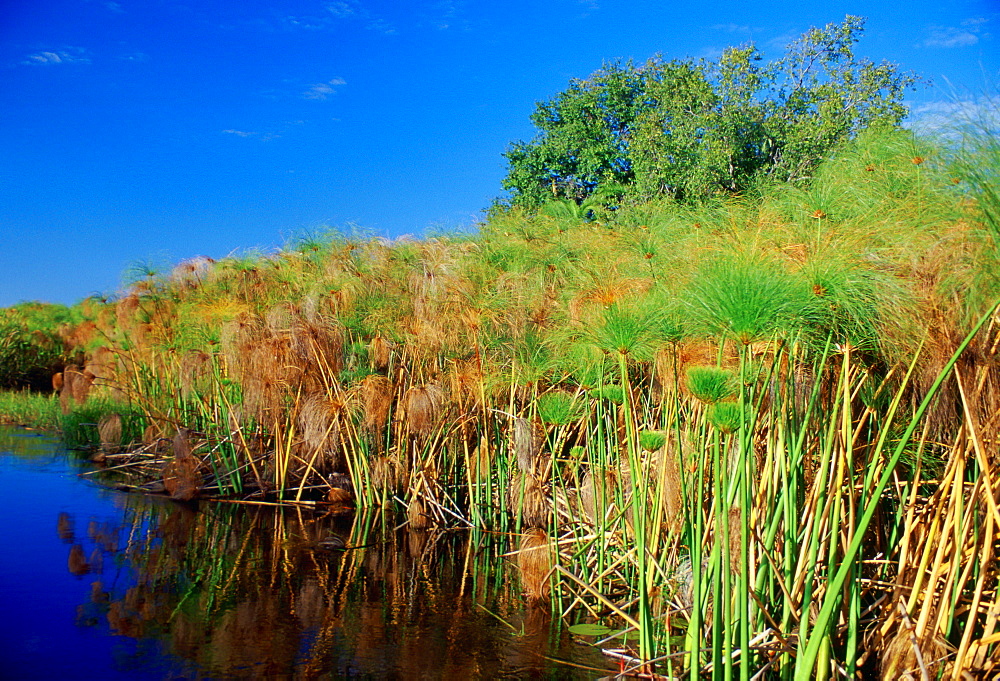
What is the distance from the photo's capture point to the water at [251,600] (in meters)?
5.07

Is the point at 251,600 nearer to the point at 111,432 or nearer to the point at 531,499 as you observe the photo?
the point at 531,499

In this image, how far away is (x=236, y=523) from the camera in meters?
8.73

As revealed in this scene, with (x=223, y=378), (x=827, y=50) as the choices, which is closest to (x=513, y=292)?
(x=223, y=378)

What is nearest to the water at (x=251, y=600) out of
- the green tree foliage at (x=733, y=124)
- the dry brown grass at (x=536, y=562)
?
the dry brown grass at (x=536, y=562)

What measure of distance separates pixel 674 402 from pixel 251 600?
12.7 feet

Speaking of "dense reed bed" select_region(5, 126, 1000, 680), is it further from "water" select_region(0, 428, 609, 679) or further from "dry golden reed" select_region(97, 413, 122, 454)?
"water" select_region(0, 428, 609, 679)

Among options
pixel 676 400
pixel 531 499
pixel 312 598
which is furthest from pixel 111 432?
pixel 676 400

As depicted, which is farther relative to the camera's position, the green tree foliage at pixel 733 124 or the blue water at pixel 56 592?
the green tree foliage at pixel 733 124

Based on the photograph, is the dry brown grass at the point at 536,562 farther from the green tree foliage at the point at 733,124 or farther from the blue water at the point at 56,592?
the green tree foliage at the point at 733,124

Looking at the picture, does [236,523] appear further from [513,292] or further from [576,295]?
[576,295]

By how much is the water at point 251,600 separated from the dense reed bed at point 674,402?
498mm

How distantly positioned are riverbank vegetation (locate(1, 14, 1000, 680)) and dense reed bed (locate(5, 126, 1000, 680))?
0.03 meters

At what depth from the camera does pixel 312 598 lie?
6383mm

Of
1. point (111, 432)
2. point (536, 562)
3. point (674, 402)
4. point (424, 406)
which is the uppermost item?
point (674, 402)
